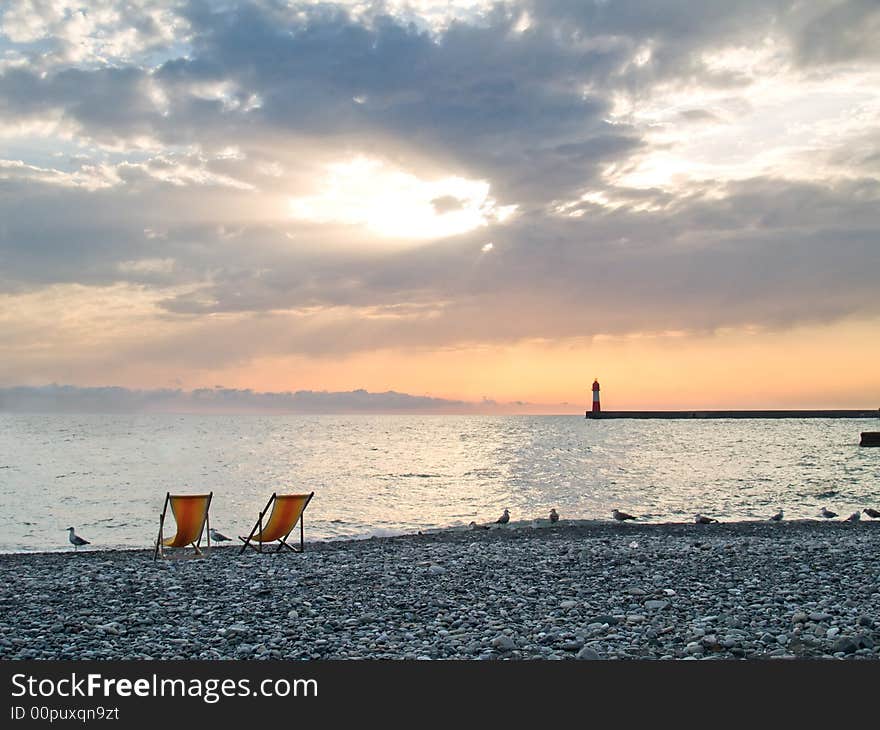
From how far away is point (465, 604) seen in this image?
934 centimetres

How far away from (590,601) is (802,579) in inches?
129

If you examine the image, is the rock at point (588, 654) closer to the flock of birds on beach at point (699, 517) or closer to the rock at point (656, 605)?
the rock at point (656, 605)

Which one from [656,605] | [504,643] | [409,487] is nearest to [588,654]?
[504,643]

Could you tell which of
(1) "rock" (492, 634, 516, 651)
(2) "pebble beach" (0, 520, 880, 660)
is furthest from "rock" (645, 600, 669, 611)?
(1) "rock" (492, 634, 516, 651)

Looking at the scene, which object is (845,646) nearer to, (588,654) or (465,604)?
(588,654)

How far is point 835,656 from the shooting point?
6910 millimetres

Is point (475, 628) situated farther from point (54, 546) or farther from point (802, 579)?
point (54, 546)

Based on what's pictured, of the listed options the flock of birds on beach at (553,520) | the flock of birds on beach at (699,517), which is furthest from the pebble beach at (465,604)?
the flock of birds on beach at (699,517)

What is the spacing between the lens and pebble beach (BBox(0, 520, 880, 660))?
7.37m

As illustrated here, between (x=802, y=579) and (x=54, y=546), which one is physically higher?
(x=802, y=579)

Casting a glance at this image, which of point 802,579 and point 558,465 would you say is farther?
point 558,465

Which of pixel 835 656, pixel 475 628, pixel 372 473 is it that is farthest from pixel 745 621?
pixel 372 473

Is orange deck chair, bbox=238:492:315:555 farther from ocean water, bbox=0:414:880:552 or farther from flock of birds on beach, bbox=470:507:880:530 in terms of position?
flock of birds on beach, bbox=470:507:880:530

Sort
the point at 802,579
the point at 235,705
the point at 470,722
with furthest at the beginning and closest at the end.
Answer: the point at 802,579 → the point at 235,705 → the point at 470,722
